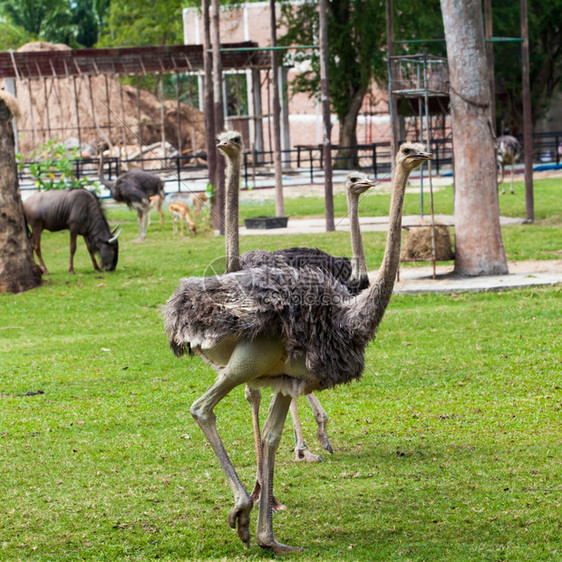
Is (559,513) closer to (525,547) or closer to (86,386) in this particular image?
(525,547)

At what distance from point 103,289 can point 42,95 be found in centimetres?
3475

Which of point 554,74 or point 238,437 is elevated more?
point 554,74

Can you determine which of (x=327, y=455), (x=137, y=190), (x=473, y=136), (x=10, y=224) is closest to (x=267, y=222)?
(x=137, y=190)

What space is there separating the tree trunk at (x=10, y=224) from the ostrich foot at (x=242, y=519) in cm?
1017

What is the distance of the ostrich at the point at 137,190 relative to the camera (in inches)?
815

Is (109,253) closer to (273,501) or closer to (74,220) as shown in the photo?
(74,220)

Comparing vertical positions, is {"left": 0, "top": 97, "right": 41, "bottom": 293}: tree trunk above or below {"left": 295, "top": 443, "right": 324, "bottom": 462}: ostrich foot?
above

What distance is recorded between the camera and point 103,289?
46.6 ft

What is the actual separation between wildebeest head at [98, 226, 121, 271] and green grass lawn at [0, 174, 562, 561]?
4.83 metres

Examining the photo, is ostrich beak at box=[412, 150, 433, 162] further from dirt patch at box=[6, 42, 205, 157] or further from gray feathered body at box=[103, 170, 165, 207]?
dirt patch at box=[6, 42, 205, 157]

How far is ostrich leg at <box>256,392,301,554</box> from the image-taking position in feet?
15.8

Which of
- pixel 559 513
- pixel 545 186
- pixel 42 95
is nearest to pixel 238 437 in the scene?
pixel 559 513

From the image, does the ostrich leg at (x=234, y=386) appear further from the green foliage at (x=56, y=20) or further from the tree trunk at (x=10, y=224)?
the green foliage at (x=56, y=20)

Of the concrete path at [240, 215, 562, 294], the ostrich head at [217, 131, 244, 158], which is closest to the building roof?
the concrete path at [240, 215, 562, 294]
